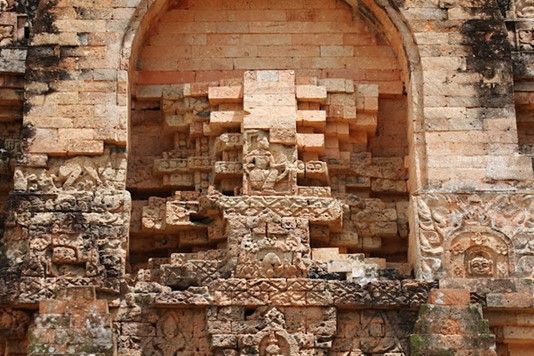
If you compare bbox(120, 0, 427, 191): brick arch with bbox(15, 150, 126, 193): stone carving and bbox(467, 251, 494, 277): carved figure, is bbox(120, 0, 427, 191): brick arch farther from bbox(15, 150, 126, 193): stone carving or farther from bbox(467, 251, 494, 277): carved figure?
bbox(15, 150, 126, 193): stone carving

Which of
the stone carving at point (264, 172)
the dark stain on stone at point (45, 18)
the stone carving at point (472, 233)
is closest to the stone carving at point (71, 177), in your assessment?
the stone carving at point (264, 172)

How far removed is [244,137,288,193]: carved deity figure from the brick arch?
140 centimetres

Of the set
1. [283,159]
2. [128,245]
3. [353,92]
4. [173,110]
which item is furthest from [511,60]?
[128,245]

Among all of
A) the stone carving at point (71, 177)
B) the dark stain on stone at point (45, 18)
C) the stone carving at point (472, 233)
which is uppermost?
the dark stain on stone at point (45, 18)

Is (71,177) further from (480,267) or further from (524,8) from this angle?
(524,8)

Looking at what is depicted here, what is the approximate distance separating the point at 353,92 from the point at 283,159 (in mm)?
1174

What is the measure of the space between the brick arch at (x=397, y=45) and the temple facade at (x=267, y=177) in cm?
2

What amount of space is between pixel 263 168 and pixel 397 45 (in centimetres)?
212

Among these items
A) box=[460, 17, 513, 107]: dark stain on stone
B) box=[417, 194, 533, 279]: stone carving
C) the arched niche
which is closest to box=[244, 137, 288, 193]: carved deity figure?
the arched niche

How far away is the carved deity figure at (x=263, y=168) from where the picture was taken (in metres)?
11.3

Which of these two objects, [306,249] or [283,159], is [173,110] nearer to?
[283,159]

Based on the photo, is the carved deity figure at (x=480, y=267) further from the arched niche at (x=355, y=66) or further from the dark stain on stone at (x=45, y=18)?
the dark stain on stone at (x=45, y=18)

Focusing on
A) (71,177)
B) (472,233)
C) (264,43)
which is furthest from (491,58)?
(71,177)

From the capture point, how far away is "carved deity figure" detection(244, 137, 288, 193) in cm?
1134
